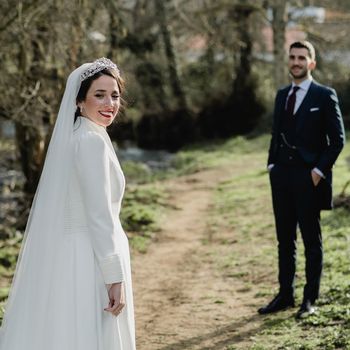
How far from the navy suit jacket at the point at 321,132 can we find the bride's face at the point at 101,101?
264 cm

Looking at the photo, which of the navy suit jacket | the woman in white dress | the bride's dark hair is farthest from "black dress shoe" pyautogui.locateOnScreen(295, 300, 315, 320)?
the bride's dark hair

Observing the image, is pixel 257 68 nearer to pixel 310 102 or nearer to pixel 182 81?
pixel 182 81

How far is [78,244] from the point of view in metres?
3.66

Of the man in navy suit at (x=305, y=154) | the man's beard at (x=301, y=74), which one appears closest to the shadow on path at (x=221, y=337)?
the man in navy suit at (x=305, y=154)

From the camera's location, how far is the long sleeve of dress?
3559 mm

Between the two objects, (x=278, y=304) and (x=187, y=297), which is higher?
(x=278, y=304)

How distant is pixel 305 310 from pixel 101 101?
3139 millimetres

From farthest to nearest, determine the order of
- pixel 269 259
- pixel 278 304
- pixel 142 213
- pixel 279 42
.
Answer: pixel 279 42 → pixel 142 213 → pixel 269 259 → pixel 278 304

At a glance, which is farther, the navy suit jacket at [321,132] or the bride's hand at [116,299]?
the navy suit jacket at [321,132]

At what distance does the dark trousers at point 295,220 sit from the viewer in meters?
6.04

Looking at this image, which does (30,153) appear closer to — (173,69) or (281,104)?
(281,104)

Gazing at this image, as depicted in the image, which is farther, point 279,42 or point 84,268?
point 279,42

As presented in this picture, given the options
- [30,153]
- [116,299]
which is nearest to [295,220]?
[116,299]

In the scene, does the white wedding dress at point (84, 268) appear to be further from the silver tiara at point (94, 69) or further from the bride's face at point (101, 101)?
the silver tiara at point (94, 69)
